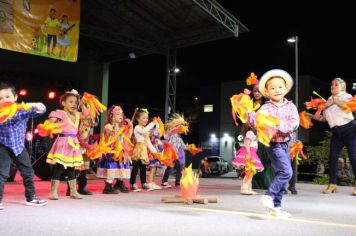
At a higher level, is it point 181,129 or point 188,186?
point 181,129

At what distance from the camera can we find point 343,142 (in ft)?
22.2

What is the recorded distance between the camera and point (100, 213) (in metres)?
4.22

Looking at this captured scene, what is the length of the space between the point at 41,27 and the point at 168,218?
7340mm

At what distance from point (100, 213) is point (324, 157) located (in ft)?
30.2

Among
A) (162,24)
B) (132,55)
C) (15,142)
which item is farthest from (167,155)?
(132,55)

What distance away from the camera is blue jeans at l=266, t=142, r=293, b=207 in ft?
14.3

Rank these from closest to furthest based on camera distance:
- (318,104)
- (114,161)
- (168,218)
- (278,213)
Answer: (168,218) < (278,213) < (114,161) < (318,104)

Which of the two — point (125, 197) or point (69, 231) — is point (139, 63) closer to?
point (125, 197)

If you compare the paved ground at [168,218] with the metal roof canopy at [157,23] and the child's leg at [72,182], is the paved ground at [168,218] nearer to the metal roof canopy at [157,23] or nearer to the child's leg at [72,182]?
the child's leg at [72,182]

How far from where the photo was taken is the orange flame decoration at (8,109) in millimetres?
4641

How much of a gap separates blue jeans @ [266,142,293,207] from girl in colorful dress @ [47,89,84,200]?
261cm

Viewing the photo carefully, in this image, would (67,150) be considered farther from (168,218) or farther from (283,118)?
(283,118)

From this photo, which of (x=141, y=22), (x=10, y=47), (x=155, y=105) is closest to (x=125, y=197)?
(x=10, y=47)

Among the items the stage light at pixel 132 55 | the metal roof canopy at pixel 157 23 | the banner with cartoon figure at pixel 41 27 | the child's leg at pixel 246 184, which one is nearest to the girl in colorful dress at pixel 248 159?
the child's leg at pixel 246 184
